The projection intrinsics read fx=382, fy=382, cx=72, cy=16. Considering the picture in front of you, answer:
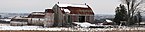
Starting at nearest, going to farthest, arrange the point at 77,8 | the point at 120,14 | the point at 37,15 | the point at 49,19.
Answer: the point at 49,19
the point at 37,15
the point at 77,8
the point at 120,14

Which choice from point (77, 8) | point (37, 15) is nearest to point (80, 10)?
point (77, 8)

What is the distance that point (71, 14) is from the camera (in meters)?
54.2

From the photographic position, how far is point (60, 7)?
54344mm

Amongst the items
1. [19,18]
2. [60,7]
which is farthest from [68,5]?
[19,18]

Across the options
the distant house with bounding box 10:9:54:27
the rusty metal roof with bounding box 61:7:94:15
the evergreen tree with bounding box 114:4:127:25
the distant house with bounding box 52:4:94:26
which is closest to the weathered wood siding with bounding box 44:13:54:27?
the distant house with bounding box 10:9:54:27

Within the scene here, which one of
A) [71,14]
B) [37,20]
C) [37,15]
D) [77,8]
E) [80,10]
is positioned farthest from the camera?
[77,8]

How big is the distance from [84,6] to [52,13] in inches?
236

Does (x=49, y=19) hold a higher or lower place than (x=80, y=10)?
lower

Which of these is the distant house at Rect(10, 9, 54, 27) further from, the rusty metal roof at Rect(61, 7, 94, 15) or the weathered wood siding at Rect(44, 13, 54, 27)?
the rusty metal roof at Rect(61, 7, 94, 15)

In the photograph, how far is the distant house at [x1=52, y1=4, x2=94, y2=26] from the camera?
53625mm

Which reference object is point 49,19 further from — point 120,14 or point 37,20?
point 120,14

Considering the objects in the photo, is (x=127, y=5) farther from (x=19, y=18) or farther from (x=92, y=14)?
(x=19, y=18)

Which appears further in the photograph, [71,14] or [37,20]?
[71,14]

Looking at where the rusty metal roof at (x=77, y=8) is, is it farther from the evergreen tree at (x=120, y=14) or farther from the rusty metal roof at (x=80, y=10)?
the evergreen tree at (x=120, y=14)
